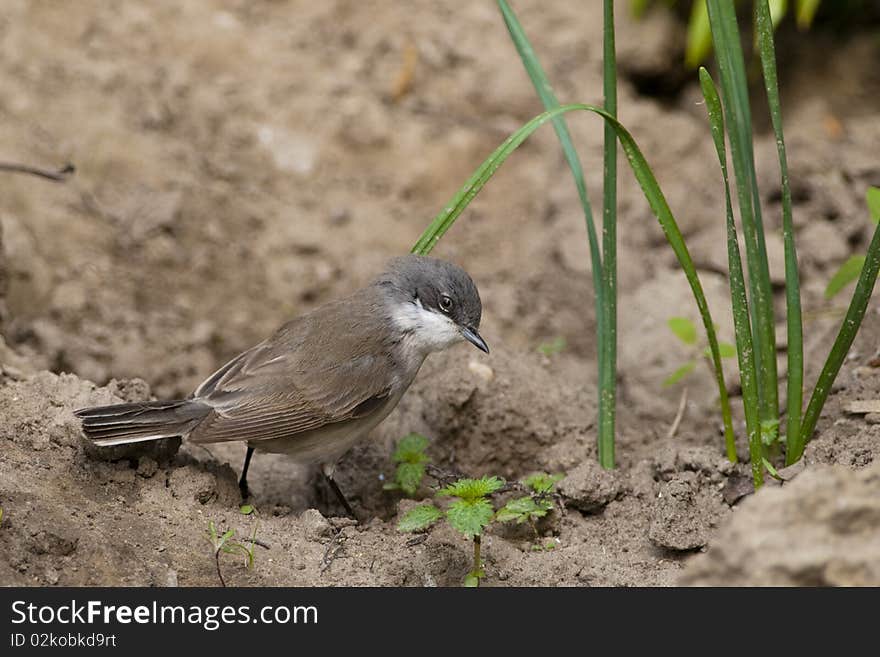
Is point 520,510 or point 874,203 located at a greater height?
point 874,203

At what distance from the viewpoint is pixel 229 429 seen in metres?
4.58

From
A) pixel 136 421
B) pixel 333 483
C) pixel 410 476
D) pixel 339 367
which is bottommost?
pixel 333 483

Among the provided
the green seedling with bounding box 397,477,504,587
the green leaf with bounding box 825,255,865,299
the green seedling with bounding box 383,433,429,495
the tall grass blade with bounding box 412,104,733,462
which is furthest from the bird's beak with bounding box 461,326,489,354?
the green leaf with bounding box 825,255,865,299

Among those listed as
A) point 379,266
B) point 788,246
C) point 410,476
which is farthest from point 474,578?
point 379,266

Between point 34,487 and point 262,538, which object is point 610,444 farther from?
point 34,487

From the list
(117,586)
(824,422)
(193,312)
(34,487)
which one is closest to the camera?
(117,586)

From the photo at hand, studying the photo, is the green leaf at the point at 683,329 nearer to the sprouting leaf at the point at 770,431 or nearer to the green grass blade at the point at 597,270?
the green grass blade at the point at 597,270

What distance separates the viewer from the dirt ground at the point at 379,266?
4.02 metres

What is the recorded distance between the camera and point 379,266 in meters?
6.91

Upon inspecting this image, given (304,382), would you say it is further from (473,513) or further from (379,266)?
(379,266)


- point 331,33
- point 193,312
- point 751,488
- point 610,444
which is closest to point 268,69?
point 331,33

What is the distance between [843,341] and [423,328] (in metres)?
1.85

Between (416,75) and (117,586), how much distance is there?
→ 203 inches

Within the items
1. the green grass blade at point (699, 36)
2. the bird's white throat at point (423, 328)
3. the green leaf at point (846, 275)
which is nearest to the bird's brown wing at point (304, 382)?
the bird's white throat at point (423, 328)
